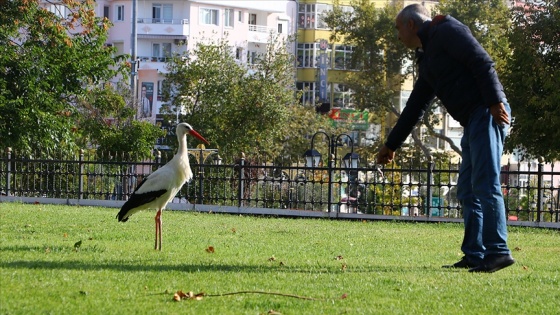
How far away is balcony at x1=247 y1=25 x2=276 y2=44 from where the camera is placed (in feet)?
261

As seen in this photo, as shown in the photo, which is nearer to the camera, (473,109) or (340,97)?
(473,109)

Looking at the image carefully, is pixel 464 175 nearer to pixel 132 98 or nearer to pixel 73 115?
pixel 73 115

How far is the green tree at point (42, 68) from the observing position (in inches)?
1201

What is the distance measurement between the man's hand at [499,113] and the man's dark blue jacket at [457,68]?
4 cm

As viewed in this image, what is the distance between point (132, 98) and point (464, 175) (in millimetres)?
44409

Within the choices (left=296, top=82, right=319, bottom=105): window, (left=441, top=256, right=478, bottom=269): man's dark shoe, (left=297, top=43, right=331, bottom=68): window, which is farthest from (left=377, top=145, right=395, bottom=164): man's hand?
(left=297, top=43, right=331, bottom=68): window

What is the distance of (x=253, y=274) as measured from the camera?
9.11 m

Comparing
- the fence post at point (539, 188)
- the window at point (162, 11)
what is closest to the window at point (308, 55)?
the window at point (162, 11)

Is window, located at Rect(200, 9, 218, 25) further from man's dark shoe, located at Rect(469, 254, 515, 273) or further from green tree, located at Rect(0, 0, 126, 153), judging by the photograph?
man's dark shoe, located at Rect(469, 254, 515, 273)

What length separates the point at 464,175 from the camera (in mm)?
10047

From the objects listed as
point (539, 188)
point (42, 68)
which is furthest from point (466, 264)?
point (42, 68)

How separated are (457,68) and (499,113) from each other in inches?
24.2

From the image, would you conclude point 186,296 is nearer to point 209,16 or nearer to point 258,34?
point 209,16

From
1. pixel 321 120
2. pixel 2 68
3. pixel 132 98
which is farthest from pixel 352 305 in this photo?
pixel 321 120
